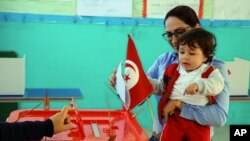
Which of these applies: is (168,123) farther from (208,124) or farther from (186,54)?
(186,54)

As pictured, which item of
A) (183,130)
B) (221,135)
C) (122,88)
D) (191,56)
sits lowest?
(221,135)

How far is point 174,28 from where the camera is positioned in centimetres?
141

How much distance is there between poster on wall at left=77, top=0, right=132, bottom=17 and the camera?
3.01 m

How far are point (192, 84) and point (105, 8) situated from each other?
1.93 meters

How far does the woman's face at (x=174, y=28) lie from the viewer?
4.55 ft

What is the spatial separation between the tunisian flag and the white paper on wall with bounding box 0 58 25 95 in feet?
3.82

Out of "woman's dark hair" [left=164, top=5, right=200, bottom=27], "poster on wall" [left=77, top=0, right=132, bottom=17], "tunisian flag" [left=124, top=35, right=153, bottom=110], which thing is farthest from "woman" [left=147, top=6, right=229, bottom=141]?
"poster on wall" [left=77, top=0, right=132, bottom=17]

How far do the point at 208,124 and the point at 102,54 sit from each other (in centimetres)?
200

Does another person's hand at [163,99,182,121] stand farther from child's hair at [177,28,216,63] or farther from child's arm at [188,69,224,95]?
child's hair at [177,28,216,63]

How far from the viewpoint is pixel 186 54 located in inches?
51.0

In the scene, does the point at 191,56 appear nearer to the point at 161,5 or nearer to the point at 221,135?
the point at 161,5

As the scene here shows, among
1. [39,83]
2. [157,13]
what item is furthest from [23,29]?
[157,13]

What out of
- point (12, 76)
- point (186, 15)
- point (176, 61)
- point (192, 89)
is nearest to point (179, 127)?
point (192, 89)

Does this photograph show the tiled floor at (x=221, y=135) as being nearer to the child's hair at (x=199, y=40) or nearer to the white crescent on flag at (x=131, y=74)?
the child's hair at (x=199, y=40)
